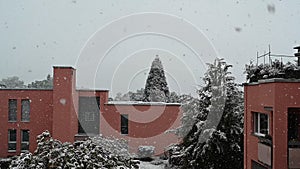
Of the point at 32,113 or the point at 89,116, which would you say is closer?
the point at 32,113

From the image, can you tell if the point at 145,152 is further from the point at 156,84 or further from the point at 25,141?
the point at 156,84

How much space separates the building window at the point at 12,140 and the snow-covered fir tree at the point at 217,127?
10509mm

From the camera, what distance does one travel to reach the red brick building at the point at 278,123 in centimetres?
980

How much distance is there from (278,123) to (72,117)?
15.2 m

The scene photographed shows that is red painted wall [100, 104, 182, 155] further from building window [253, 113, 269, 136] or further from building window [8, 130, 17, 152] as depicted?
building window [253, 113, 269, 136]

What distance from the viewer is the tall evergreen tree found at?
34734mm

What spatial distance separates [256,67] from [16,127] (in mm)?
15855

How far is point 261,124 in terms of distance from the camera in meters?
11.9

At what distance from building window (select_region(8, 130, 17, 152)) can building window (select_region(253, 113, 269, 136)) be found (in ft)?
51.3

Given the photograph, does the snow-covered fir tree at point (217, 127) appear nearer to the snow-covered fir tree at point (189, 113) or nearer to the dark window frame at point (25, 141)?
the snow-covered fir tree at point (189, 113)

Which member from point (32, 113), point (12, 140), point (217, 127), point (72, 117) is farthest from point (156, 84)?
point (217, 127)

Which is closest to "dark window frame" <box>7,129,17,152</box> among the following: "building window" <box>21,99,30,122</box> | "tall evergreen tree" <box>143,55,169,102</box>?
"building window" <box>21,99,30,122</box>

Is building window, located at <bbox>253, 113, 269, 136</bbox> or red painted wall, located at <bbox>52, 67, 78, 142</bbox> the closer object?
building window, located at <bbox>253, 113, 269, 136</bbox>

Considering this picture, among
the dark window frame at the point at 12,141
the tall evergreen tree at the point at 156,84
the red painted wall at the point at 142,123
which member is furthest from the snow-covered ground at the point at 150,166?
the tall evergreen tree at the point at 156,84
